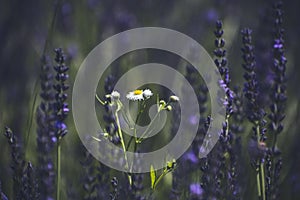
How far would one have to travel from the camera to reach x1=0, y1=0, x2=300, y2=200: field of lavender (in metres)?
1.73

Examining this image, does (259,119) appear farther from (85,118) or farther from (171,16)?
(171,16)

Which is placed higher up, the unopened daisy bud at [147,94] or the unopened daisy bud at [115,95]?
the unopened daisy bud at [147,94]

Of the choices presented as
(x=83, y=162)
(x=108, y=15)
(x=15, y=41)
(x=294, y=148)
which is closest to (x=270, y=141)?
(x=294, y=148)

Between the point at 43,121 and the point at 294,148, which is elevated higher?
the point at 294,148

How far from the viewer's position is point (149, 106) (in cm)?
247

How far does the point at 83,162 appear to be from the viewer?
179cm

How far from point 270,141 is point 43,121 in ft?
2.54

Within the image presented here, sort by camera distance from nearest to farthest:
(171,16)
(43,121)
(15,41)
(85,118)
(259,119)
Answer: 1. (259,119)
2. (43,121)
3. (85,118)
4. (15,41)
5. (171,16)

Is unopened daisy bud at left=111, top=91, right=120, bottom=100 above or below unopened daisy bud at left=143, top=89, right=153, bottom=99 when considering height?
below

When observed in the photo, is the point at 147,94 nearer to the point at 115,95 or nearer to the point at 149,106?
the point at 115,95

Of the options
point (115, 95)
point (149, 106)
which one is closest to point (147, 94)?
point (115, 95)

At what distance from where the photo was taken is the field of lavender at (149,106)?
1.73 m

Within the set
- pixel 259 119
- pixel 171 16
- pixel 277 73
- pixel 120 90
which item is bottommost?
pixel 259 119

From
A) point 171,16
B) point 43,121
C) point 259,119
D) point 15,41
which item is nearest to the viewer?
point 259,119
